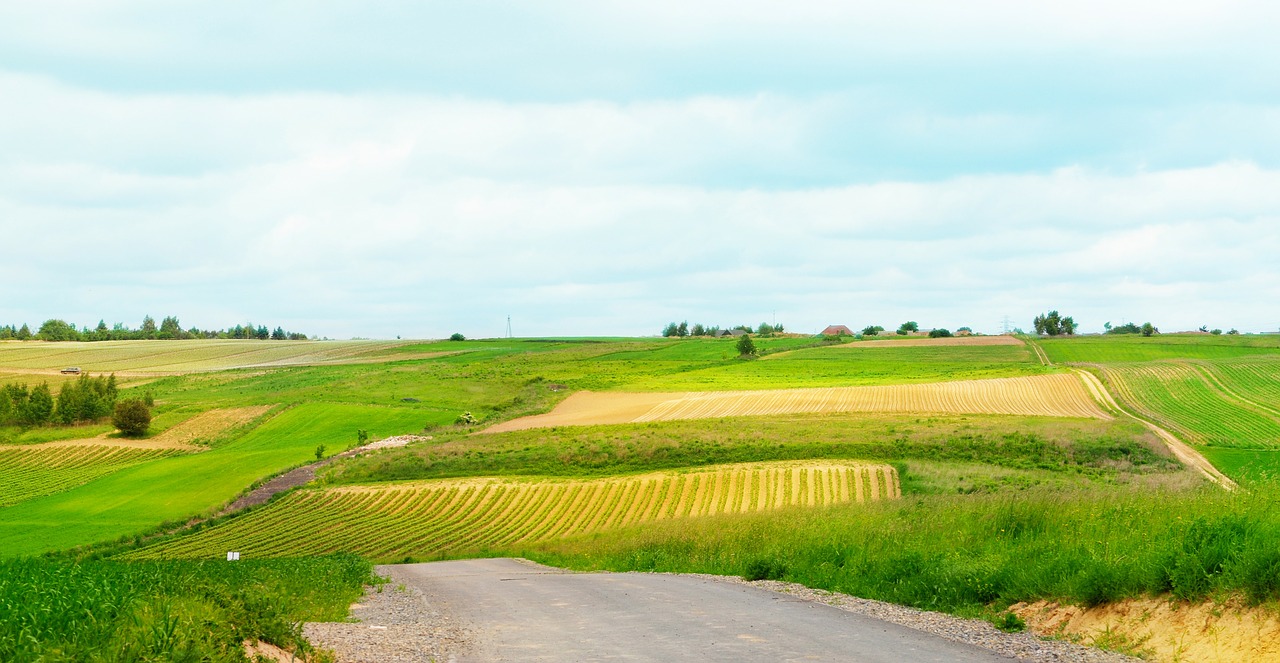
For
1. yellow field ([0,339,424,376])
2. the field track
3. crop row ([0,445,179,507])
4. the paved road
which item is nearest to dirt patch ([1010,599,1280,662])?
the paved road

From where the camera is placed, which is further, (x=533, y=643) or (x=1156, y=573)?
(x=533, y=643)

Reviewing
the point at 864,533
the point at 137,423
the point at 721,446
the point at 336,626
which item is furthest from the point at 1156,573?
the point at 137,423

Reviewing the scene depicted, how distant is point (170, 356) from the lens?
499 ft

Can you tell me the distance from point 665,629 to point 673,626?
219 mm

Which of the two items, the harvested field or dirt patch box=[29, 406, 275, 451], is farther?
the harvested field

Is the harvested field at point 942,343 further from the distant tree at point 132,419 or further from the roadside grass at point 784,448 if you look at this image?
the distant tree at point 132,419

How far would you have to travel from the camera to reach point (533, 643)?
36.8ft

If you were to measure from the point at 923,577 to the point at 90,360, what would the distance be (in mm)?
154256

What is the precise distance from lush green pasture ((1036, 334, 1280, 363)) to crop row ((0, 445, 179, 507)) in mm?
101350

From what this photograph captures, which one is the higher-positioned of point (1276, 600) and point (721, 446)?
point (1276, 600)

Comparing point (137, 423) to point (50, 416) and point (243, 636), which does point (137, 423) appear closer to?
point (50, 416)

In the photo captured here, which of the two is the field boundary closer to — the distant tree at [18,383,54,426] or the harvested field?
the harvested field

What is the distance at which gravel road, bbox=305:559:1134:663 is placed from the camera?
33.0ft

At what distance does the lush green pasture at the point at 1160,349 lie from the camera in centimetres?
11319
